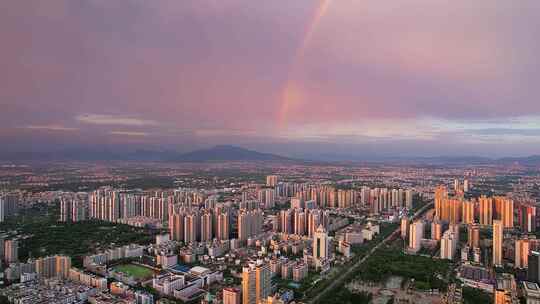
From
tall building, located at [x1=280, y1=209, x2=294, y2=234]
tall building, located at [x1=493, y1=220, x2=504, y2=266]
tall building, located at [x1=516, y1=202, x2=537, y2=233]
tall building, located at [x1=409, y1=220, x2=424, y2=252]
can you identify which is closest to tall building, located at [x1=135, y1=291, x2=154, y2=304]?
tall building, located at [x1=280, y1=209, x2=294, y2=234]

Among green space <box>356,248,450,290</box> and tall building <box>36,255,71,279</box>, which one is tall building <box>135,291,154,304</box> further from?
green space <box>356,248,450,290</box>

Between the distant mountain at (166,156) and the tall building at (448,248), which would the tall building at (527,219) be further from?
the distant mountain at (166,156)

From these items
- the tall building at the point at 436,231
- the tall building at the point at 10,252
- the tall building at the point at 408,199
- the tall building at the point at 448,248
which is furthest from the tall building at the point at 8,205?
the tall building at the point at 408,199

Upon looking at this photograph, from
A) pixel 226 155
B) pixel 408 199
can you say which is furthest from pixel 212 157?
pixel 408 199

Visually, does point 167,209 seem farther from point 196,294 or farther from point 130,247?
point 196,294

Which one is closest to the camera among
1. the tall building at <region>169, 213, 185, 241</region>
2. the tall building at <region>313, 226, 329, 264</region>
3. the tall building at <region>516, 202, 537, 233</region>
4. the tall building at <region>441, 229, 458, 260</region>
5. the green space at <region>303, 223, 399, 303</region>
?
the green space at <region>303, 223, 399, 303</region>

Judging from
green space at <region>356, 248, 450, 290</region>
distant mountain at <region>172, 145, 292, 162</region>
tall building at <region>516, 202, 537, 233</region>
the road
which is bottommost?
the road

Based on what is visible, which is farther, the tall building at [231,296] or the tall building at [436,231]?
the tall building at [436,231]

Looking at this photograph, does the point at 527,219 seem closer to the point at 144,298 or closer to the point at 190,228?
the point at 190,228
